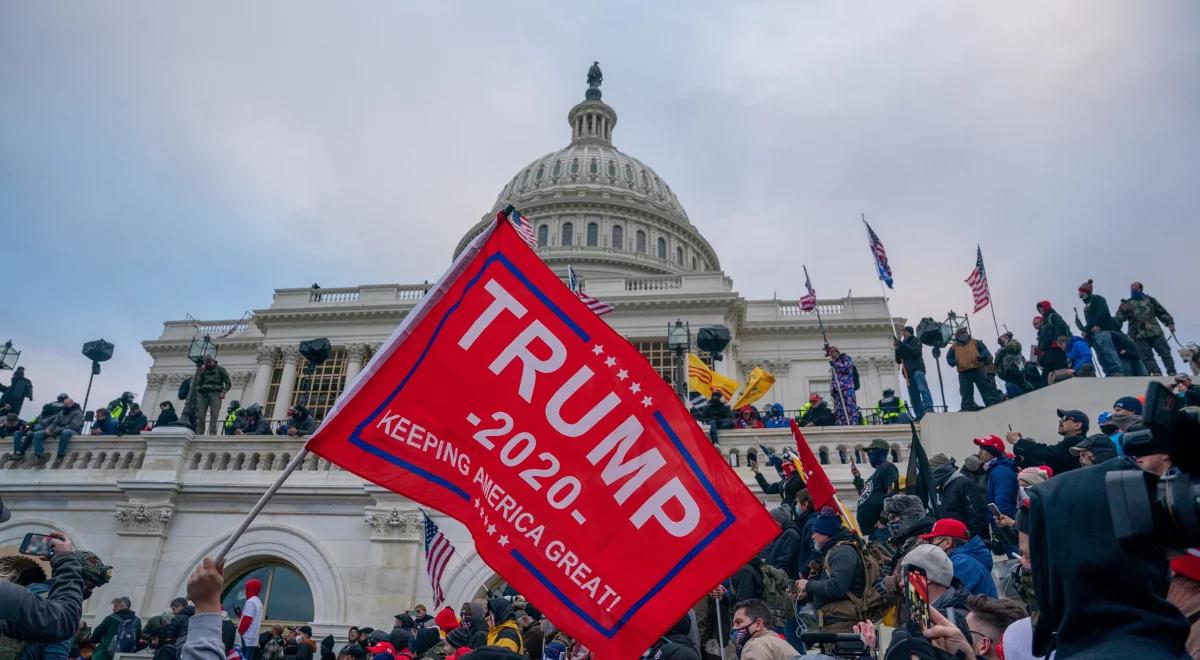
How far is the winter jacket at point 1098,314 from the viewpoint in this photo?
15.7 m

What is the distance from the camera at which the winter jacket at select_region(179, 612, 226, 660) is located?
379 cm

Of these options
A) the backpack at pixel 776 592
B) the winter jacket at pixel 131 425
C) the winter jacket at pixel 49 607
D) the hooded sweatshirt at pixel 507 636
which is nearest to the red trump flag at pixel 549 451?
the winter jacket at pixel 49 607

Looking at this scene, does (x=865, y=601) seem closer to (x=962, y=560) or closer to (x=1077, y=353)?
(x=962, y=560)

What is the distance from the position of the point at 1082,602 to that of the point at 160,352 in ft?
185

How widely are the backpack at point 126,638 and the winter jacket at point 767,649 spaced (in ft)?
35.5

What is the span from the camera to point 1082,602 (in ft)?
6.35

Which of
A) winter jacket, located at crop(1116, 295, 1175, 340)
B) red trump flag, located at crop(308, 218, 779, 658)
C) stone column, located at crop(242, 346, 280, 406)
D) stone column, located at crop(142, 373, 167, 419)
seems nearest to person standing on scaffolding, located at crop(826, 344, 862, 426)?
winter jacket, located at crop(1116, 295, 1175, 340)

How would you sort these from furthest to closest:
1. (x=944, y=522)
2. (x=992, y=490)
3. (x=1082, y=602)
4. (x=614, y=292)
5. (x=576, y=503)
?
(x=614, y=292)
(x=992, y=490)
(x=944, y=522)
(x=576, y=503)
(x=1082, y=602)

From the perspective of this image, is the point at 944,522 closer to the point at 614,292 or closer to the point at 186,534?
the point at 186,534

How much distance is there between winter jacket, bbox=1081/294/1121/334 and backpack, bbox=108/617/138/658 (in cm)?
1800

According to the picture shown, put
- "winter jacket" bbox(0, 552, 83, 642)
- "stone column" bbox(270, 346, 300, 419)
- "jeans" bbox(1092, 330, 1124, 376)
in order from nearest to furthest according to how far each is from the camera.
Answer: "winter jacket" bbox(0, 552, 83, 642) → "jeans" bbox(1092, 330, 1124, 376) → "stone column" bbox(270, 346, 300, 419)

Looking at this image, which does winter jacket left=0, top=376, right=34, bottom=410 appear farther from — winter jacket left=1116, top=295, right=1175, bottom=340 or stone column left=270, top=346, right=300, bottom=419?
winter jacket left=1116, top=295, right=1175, bottom=340

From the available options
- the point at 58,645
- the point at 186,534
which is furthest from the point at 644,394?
the point at 186,534

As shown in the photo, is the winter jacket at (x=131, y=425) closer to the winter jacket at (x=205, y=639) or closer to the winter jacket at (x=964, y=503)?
the winter jacket at (x=205, y=639)
